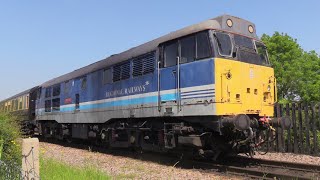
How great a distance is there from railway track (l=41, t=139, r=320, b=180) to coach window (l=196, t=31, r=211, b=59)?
288 centimetres

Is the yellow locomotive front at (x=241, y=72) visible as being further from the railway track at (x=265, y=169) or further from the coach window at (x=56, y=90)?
the coach window at (x=56, y=90)

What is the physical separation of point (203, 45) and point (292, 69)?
28.3m

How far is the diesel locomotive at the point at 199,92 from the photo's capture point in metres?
9.07

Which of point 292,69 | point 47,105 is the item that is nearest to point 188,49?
point 47,105

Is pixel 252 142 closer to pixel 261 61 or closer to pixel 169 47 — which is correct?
pixel 261 61

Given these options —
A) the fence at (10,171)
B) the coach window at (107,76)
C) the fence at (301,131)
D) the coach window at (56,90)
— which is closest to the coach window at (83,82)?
the coach window at (107,76)

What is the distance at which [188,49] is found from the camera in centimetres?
977

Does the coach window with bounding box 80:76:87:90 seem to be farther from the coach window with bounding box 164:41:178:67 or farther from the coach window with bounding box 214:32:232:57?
the coach window with bounding box 214:32:232:57

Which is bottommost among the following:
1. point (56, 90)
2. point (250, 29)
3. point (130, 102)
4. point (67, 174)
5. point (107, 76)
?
point (67, 174)

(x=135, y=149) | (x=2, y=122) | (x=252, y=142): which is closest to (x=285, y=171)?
(x=252, y=142)

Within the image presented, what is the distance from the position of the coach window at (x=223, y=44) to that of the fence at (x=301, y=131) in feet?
15.2

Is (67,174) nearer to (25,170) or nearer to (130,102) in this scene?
(25,170)

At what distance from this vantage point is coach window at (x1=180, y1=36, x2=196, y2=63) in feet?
31.6

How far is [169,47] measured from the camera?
1043 cm
